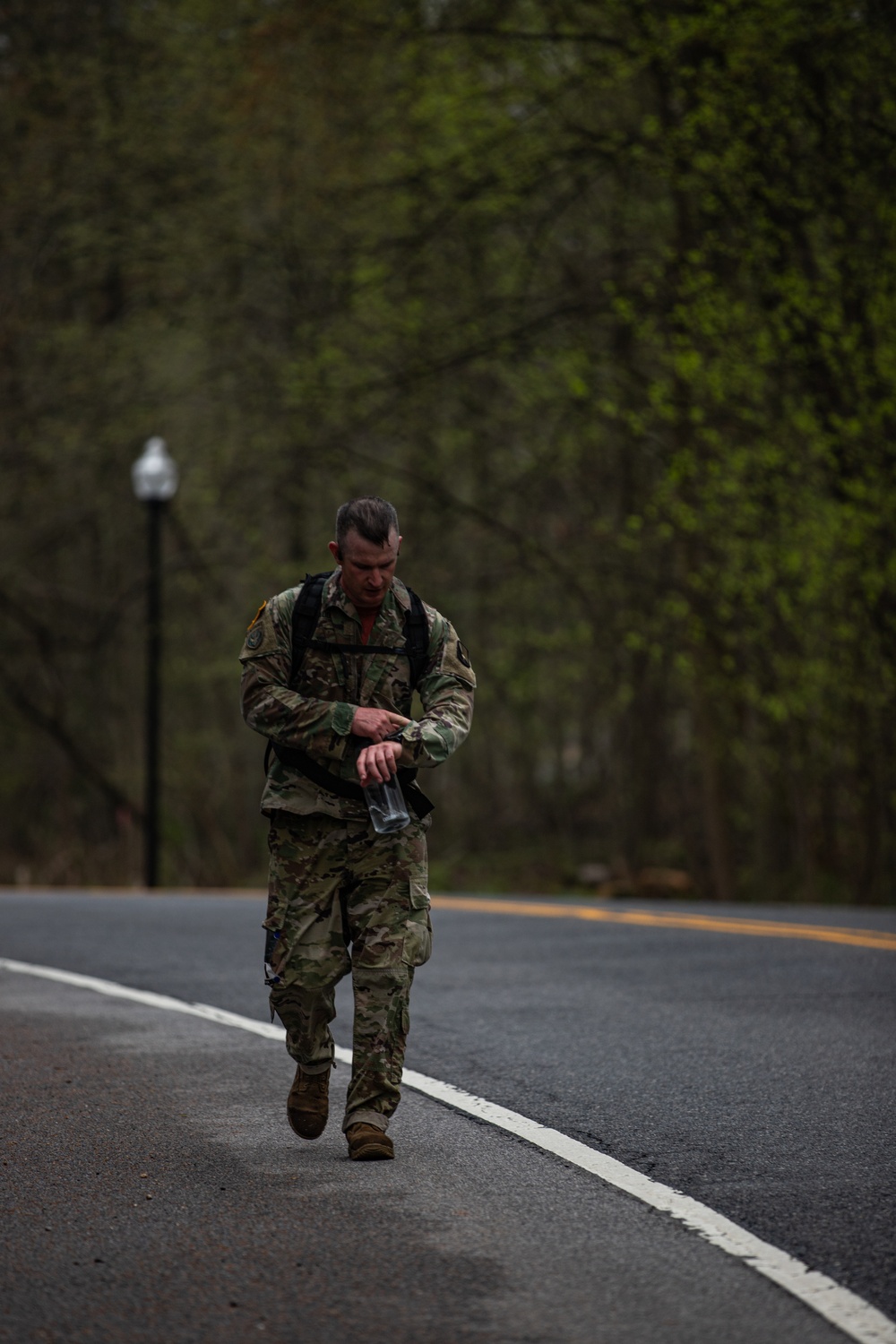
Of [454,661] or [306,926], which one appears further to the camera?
[454,661]

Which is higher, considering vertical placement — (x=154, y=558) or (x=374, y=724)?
(x=154, y=558)

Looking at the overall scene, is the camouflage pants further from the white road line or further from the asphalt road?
the white road line

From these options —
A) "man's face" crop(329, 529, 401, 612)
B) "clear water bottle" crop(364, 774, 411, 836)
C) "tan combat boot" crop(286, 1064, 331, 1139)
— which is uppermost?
"man's face" crop(329, 529, 401, 612)

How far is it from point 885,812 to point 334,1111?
12.6m

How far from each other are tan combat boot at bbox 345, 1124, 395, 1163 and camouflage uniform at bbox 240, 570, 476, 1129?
1.3 inches

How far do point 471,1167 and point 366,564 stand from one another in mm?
1771

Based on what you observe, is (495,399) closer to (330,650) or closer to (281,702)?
(330,650)

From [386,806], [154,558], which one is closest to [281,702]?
[386,806]

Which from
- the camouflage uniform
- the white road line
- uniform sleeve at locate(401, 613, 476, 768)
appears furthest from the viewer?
the camouflage uniform

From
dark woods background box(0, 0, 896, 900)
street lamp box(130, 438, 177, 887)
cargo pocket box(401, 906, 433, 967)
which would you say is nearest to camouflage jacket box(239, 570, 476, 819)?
cargo pocket box(401, 906, 433, 967)

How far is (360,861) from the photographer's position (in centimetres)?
550

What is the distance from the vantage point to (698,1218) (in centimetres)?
473

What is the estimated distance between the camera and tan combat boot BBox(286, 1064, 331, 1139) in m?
5.58

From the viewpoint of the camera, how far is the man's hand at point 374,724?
531 cm
